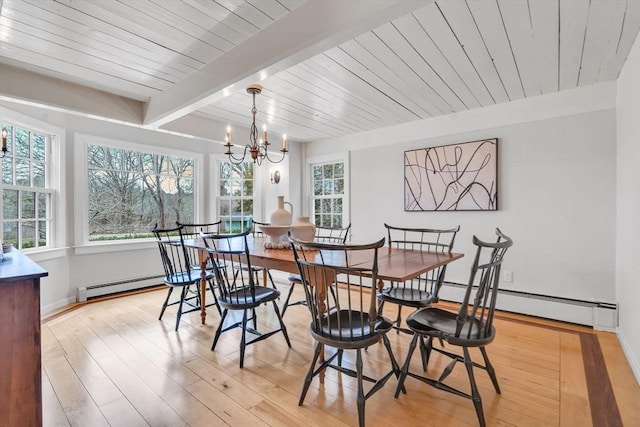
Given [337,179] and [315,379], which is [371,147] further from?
[315,379]

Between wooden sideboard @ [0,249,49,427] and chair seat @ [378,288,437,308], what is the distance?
78.3 inches

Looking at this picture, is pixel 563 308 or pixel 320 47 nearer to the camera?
pixel 320 47

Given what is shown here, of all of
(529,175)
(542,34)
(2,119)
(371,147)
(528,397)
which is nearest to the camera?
(528,397)

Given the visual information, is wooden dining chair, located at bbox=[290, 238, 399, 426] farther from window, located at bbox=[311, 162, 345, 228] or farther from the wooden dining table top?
window, located at bbox=[311, 162, 345, 228]

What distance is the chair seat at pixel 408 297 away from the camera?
7.29 ft

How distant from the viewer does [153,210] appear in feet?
14.6

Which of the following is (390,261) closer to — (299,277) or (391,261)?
(391,261)

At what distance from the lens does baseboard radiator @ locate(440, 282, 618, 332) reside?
2.81 metres

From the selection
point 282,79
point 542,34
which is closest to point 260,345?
point 282,79

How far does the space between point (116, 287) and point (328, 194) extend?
10.3ft

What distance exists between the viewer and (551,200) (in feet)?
10.3

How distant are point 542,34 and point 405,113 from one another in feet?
5.49

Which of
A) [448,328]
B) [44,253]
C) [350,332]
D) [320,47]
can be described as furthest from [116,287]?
[448,328]

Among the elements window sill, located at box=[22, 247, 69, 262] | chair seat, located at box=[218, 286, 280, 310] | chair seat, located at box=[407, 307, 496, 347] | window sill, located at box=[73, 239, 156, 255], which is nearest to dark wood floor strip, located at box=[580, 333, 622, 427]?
chair seat, located at box=[407, 307, 496, 347]
